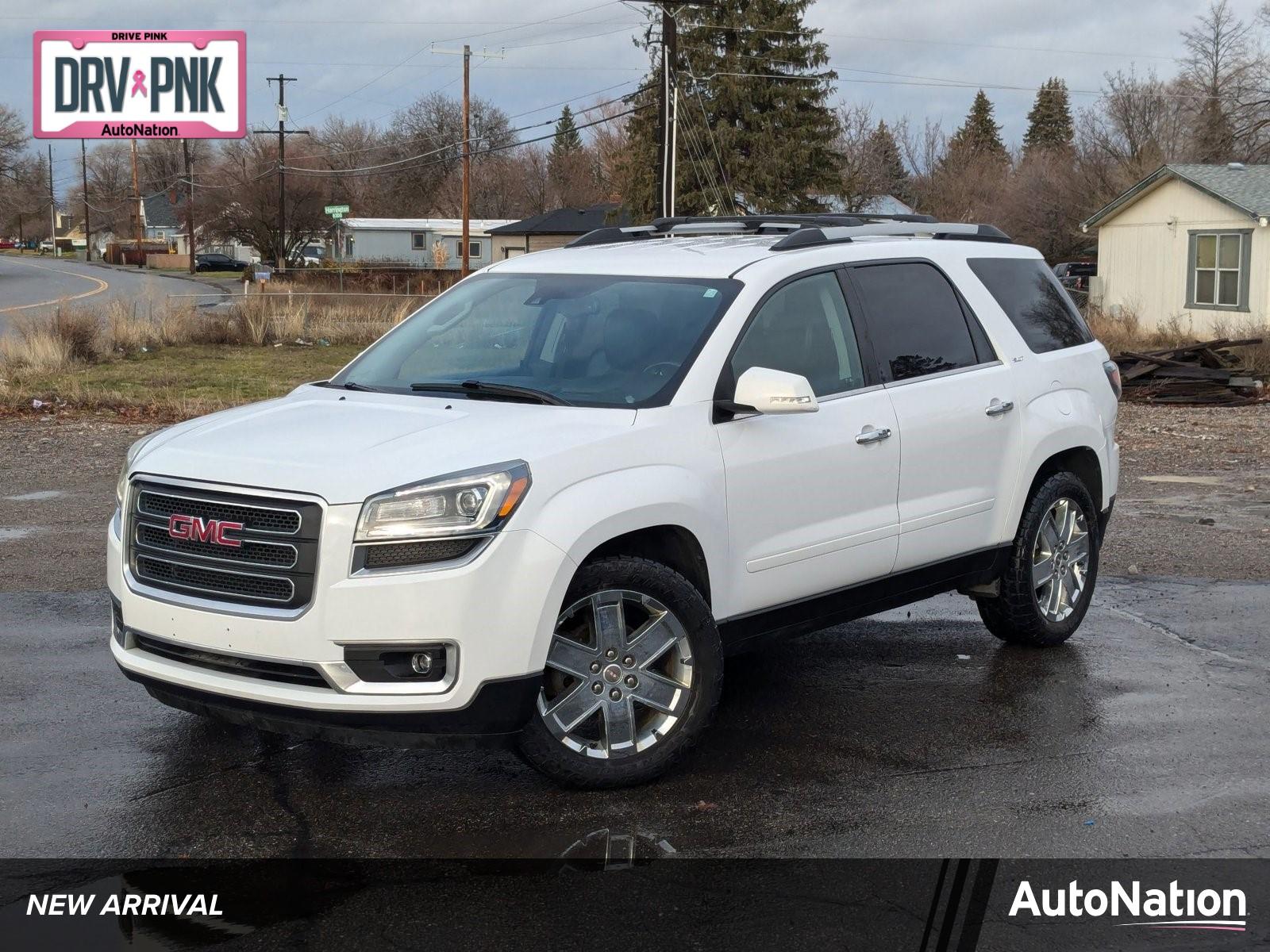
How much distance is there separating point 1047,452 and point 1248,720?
156 cm

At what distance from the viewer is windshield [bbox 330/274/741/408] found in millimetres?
5461

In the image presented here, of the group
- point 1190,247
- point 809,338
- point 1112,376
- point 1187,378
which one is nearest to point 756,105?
point 1190,247

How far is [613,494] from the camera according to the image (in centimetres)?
486

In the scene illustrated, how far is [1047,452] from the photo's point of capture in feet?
22.4

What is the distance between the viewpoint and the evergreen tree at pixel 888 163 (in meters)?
85.4

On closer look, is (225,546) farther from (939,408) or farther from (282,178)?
(282,178)

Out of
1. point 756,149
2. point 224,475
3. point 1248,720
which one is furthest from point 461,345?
point 756,149

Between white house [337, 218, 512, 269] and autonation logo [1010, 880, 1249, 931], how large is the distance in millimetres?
83403

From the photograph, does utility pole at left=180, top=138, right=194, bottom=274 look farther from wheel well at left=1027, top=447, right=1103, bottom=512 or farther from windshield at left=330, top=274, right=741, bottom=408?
wheel well at left=1027, top=447, right=1103, bottom=512

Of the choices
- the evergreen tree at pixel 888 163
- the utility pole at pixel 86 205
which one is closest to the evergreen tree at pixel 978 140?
the evergreen tree at pixel 888 163

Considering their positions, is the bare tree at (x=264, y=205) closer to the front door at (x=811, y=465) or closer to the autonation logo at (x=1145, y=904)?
the front door at (x=811, y=465)

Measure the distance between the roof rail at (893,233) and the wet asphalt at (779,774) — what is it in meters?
1.97

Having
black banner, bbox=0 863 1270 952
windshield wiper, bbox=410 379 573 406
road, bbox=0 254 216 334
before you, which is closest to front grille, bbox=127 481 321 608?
black banner, bbox=0 863 1270 952

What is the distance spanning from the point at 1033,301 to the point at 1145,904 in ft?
12.3
